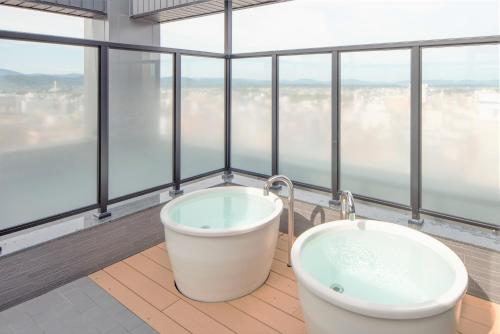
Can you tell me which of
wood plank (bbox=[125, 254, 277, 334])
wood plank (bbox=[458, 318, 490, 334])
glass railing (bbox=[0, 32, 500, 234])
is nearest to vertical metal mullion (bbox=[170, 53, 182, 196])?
glass railing (bbox=[0, 32, 500, 234])

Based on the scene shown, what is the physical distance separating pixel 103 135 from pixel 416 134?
2166 millimetres

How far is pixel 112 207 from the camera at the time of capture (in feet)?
8.16

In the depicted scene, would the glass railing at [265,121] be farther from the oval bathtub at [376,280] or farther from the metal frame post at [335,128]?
the oval bathtub at [376,280]

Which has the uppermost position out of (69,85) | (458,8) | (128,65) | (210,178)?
(458,8)

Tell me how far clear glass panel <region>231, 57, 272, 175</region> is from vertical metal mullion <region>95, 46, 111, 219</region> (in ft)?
4.24

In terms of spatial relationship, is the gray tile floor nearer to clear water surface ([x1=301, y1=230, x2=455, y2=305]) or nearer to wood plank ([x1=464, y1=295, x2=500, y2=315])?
clear water surface ([x1=301, y1=230, x2=455, y2=305])

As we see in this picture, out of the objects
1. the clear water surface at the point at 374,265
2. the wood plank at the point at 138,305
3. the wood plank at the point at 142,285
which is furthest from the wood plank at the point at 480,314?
the wood plank at the point at 142,285

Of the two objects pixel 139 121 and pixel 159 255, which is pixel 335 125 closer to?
pixel 139 121

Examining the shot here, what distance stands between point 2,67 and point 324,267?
216 cm

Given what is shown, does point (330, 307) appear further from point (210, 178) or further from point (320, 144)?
point (210, 178)

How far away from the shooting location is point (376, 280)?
77.1 inches

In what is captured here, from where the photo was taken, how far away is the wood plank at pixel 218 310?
1.73m

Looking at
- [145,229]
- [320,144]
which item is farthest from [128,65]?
[320,144]

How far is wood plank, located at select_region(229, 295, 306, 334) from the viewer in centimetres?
172
